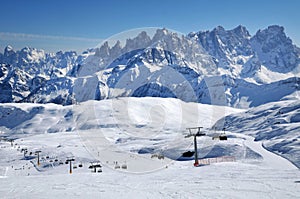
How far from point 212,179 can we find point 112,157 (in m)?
53.3

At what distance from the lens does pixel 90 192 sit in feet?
79.0

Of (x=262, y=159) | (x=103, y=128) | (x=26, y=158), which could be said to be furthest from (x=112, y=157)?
(x=103, y=128)

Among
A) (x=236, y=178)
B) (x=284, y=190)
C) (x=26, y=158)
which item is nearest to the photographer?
(x=284, y=190)

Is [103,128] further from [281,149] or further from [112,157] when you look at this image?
[281,149]

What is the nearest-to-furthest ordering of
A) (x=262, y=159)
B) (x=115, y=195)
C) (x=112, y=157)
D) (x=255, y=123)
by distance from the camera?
(x=115, y=195) → (x=262, y=159) → (x=112, y=157) → (x=255, y=123)

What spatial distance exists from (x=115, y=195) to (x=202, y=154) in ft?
165

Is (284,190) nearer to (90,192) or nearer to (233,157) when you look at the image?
(90,192)

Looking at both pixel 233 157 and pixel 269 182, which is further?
pixel 233 157

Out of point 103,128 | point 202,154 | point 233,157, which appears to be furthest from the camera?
point 103,128

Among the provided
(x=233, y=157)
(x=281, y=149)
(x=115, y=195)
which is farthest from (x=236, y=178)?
(x=281, y=149)

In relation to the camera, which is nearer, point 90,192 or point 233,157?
point 90,192

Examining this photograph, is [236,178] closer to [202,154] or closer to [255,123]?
[202,154]

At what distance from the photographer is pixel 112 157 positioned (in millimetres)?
78312

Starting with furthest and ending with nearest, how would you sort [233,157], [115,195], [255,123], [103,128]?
[103,128]
[255,123]
[233,157]
[115,195]
